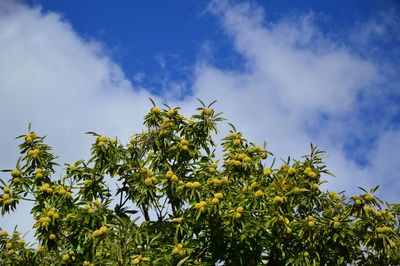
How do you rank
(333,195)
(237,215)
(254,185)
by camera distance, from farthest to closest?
(333,195)
(254,185)
(237,215)

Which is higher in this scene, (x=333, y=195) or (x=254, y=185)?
(x=333, y=195)

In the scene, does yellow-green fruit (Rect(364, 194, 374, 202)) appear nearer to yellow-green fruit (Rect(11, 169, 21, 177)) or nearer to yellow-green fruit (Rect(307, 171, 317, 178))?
yellow-green fruit (Rect(307, 171, 317, 178))

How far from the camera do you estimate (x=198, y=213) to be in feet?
20.7

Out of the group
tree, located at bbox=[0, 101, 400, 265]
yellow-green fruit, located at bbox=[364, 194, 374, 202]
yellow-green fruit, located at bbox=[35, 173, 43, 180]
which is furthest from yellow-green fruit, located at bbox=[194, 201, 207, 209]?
yellow-green fruit, located at bbox=[35, 173, 43, 180]

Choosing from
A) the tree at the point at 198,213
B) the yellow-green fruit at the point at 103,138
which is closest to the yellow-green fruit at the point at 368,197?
the tree at the point at 198,213

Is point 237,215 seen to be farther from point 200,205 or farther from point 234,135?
point 234,135

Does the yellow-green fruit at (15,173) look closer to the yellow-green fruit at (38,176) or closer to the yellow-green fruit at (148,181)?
the yellow-green fruit at (38,176)

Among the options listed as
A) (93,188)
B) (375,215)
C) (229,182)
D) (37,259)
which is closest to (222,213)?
(229,182)

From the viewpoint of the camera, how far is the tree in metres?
6.58

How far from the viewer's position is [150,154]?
847cm

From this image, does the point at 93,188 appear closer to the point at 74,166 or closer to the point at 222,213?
the point at 74,166

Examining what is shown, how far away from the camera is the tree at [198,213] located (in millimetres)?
6578

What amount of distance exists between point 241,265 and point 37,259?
10.5 ft

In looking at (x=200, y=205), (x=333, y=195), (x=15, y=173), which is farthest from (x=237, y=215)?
(x=15, y=173)
